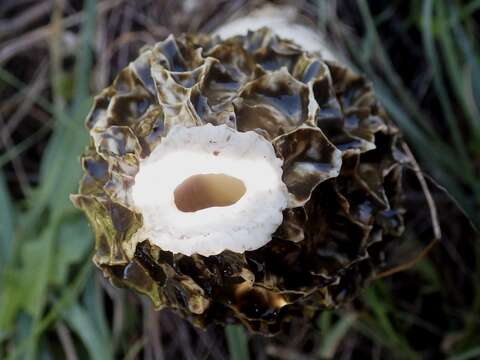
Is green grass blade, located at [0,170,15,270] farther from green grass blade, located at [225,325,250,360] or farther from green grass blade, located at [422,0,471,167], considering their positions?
green grass blade, located at [422,0,471,167]

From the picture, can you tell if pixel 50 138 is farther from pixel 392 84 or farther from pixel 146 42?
pixel 392 84

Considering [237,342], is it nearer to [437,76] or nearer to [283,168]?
[283,168]

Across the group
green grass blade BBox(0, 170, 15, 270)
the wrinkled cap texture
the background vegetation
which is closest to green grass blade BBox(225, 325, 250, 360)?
the background vegetation

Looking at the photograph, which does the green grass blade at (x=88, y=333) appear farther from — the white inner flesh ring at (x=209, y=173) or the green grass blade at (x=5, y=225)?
the white inner flesh ring at (x=209, y=173)

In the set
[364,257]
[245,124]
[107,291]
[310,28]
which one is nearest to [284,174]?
[245,124]

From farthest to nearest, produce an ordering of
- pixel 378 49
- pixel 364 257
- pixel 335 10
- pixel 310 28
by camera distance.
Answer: pixel 335 10 → pixel 378 49 → pixel 310 28 → pixel 364 257

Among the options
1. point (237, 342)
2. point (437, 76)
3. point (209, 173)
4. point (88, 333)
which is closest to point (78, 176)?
point (88, 333)
